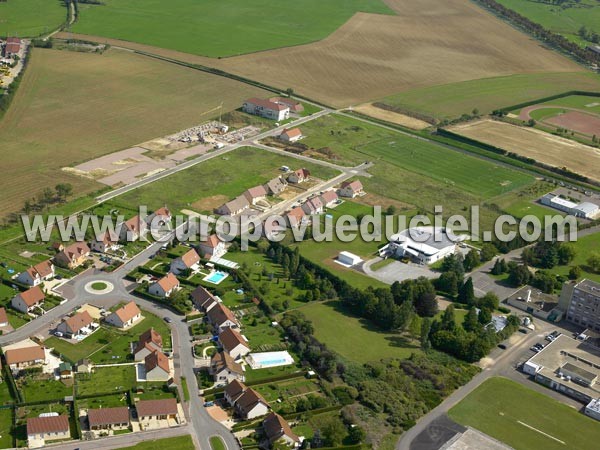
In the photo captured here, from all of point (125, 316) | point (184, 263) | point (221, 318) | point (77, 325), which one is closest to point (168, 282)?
point (184, 263)

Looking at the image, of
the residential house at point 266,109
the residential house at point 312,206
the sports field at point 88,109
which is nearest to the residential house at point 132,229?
the sports field at point 88,109

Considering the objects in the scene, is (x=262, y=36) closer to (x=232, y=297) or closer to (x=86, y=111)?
(x=86, y=111)

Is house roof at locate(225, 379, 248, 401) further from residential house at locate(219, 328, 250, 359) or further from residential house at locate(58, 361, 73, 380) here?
residential house at locate(58, 361, 73, 380)

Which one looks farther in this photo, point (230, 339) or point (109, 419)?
point (230, 339)

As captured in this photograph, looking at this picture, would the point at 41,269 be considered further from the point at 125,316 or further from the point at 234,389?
the point at 234,389

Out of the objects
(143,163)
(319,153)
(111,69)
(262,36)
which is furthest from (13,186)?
(262,36)
